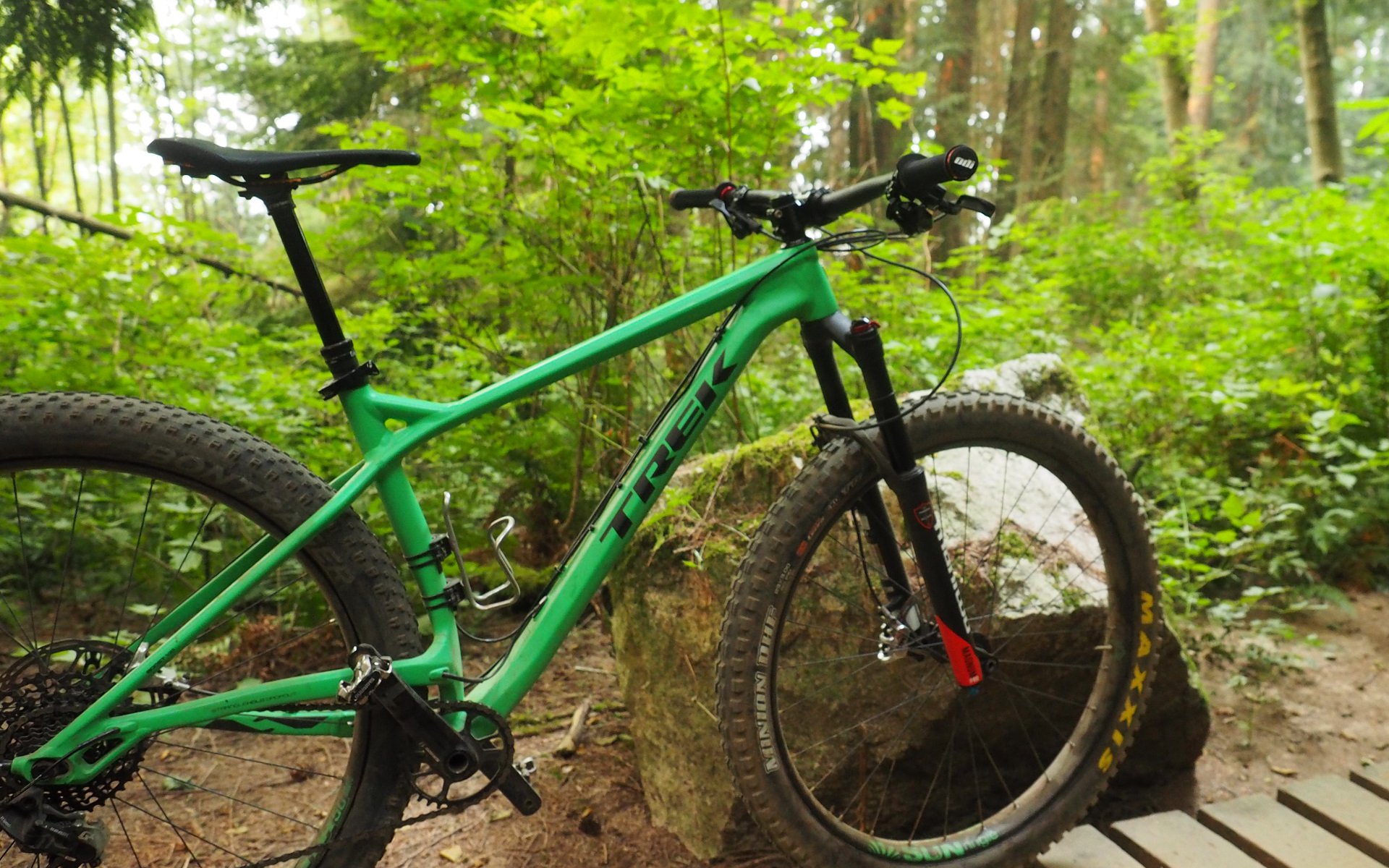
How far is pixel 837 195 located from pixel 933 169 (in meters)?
0.20

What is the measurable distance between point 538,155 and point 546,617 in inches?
71.8

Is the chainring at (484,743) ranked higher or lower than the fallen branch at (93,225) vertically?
lower

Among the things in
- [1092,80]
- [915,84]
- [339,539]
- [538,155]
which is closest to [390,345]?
[538,155]

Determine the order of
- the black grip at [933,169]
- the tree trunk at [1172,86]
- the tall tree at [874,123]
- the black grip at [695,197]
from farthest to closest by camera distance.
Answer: the tree trunk at [1172,86], the tall tree at [874,123], the black grip at [695,197], the black grip at [933,169]

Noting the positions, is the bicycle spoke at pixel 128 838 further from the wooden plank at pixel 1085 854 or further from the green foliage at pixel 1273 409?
the green foliage at pixel 1273 409

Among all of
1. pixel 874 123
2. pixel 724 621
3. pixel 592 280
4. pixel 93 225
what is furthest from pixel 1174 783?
pixel 874 123

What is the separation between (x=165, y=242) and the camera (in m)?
3.37

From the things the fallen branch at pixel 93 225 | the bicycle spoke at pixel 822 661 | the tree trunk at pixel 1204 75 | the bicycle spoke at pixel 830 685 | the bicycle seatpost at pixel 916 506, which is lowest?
the bicycle spoke at pixel 830 685

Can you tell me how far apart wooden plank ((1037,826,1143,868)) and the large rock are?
336 mm

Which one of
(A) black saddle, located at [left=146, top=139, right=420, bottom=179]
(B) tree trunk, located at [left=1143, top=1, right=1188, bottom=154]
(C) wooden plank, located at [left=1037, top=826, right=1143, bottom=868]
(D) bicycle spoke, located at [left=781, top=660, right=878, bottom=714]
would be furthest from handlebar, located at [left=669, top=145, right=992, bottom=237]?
(B) tree trunk, located at [left=1143, top=1, right=1188, bottom=154]

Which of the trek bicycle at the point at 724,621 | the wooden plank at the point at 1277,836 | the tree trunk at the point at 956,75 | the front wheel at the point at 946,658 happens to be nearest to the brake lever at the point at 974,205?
the trek bicycle at the point at 724,621

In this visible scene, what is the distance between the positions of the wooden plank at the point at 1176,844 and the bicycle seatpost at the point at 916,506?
25.8 inches

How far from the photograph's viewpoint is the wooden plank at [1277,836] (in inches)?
74.0

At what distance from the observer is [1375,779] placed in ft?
7.14
